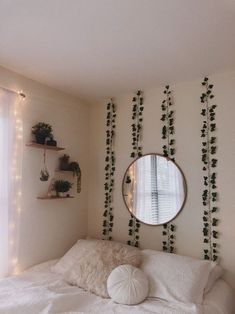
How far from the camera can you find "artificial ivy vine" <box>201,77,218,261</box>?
223 centimetres

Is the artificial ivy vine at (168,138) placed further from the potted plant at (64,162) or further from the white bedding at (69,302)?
the potted plant at (64,162)

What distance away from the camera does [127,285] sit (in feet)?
5.97

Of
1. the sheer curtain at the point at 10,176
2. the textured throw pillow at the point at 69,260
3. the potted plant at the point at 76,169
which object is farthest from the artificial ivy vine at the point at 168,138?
the sheer curtain at the point at 10,176

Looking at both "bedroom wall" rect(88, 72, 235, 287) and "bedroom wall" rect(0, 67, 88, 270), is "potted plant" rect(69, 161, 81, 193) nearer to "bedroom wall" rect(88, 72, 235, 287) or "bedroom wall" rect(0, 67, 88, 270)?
"bedroom wall" rect(0, 67, 88, 270)

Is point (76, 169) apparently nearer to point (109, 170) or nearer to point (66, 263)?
point (109, 170)

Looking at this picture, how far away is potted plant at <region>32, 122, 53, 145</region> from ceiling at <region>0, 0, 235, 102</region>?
459 millimetres

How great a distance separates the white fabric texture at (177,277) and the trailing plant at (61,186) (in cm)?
106

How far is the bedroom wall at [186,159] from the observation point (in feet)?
7.21

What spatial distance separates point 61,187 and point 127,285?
1.18m

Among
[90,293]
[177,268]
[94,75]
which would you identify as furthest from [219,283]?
[94,75]

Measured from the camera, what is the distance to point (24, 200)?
2.35m

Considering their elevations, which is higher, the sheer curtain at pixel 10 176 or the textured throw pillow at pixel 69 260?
the sheer curtain at pixel 10 176

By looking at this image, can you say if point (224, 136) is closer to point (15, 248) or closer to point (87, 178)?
point (87, 178)

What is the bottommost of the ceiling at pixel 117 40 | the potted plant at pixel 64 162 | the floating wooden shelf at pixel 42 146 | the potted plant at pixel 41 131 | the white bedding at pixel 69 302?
the white bedding at pixel 69 302
